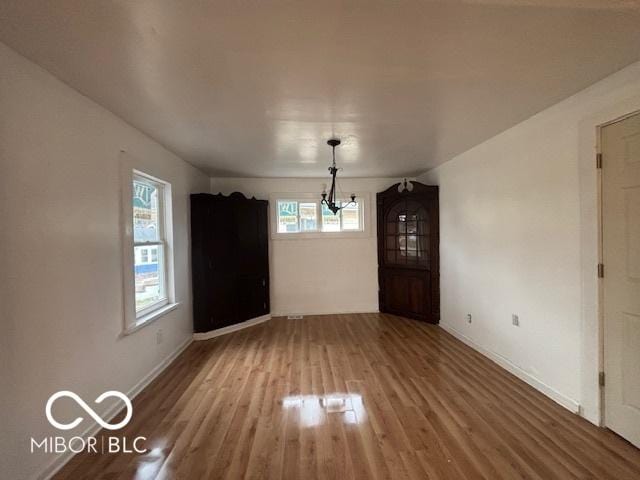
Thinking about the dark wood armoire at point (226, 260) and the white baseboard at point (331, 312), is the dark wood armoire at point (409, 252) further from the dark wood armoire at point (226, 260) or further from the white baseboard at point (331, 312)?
the dark wood armoire at point (226, 260)

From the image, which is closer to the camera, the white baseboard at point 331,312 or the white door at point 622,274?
the white door at point 622,274

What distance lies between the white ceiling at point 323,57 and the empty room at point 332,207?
0.05 ft

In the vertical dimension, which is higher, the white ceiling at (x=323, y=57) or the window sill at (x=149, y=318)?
the white ceiling at (x=323, y=57)

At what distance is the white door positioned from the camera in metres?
1.84

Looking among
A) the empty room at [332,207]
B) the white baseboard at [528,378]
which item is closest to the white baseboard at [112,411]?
the empty room at [332,207]

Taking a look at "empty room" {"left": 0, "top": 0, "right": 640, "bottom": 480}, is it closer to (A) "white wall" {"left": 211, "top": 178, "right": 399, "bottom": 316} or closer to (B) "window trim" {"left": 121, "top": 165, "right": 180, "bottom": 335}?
(B) "window trim" {"left": 121, "top": 165, "right": 180, "bottom": 335}

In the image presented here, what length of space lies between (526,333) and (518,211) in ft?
3.72

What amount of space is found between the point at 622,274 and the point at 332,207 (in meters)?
2.43

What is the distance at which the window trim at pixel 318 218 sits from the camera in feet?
16.7

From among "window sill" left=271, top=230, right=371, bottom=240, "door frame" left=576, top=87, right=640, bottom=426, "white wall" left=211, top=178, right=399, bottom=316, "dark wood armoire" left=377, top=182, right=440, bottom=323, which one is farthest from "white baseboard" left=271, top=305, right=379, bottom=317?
"door frame" left=576, top=87, right=640, bottom=426

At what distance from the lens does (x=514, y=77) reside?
6.23ft

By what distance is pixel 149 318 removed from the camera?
2.81m

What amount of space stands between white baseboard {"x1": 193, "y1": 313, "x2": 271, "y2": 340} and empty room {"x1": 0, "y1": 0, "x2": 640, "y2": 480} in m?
0.46

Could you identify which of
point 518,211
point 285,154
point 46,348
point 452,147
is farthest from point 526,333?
point 46,348
